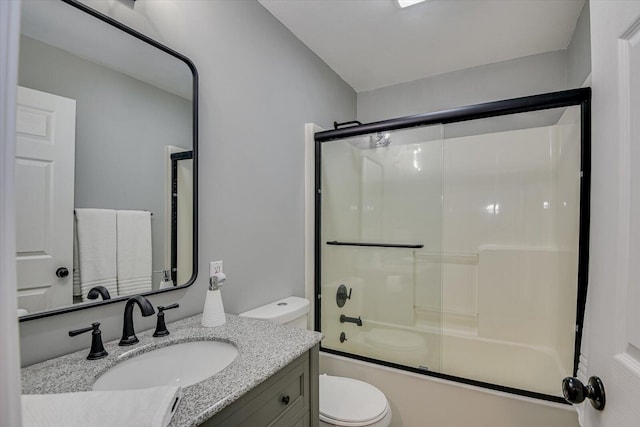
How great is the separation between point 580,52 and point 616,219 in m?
1.91

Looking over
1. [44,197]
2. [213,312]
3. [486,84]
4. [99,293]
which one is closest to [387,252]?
[213,312]

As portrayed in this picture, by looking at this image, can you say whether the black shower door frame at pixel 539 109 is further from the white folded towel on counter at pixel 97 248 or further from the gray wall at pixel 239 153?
the white folded towel on counter at pixel 97 248

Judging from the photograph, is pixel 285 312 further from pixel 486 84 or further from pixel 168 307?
pixel 486 84

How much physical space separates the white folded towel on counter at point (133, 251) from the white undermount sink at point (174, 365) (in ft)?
0.85

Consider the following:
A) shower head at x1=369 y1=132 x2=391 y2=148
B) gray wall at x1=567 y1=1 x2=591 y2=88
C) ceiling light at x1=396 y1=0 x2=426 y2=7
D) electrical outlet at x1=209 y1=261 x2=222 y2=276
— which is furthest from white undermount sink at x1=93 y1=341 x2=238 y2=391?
gray wall at x1=567 y1=1 x2=591 y2=88

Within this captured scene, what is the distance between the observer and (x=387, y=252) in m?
2.39

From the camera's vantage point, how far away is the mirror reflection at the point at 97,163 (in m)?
0.91

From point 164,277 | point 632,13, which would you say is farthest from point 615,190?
point 164,277

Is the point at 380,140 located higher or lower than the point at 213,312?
higher

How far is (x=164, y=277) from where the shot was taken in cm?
126

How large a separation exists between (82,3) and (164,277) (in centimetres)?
99

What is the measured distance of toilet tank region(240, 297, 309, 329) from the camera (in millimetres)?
1611

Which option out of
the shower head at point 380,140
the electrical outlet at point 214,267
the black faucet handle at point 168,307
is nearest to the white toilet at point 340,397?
the electrical outlet at point 214,267

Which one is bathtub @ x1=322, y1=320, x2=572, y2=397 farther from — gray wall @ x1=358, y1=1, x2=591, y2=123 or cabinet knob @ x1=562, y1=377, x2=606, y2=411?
gray wall @ x1=358, y1=1, x2=591, y2=123
